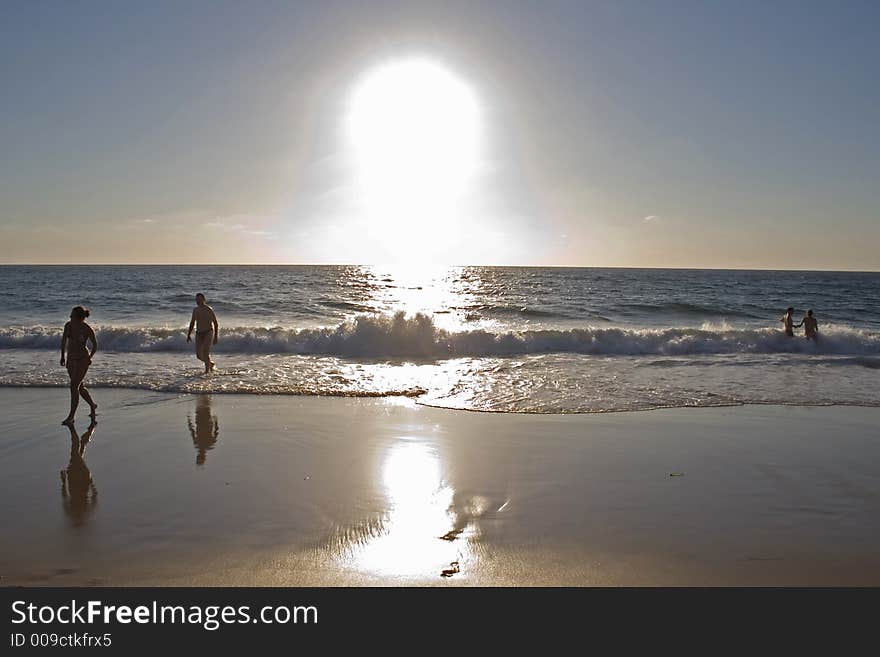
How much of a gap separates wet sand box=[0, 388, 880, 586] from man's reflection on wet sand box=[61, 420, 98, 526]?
27 mm

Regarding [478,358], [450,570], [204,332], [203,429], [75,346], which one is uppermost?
[204,332]

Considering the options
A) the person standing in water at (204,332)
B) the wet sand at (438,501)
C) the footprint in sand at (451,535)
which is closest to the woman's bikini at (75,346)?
the wet sand at (438,501)

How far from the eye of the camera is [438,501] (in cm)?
585

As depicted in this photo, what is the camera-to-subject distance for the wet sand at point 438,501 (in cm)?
445

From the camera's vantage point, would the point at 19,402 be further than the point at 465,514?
Yes

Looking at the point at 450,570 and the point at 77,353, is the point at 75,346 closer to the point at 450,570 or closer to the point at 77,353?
the point at 77,353

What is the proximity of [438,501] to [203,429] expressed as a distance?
449 cm

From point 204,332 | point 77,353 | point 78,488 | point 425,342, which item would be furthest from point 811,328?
point 78,488

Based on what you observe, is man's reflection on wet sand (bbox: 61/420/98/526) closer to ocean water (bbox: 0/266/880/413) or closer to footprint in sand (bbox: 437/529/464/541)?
footprint in sand (bbox: 437/529/464/541)

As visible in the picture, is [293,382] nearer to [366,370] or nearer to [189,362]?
[366,370]

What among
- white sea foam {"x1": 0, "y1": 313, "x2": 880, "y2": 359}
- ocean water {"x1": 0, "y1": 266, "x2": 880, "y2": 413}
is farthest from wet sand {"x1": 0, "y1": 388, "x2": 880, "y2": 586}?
white sea foam {"x1": 0, "y1": 313, "x2": 880, "y2": 359}
